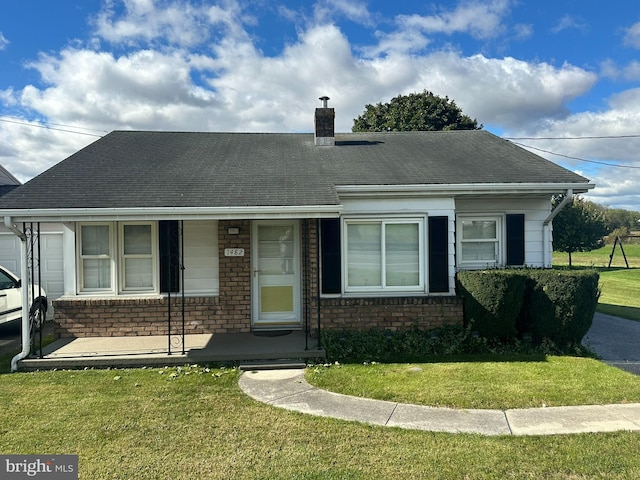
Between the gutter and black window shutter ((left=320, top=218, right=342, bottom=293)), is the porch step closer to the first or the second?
black window shutter ((left=320, top=218, right=342, bottom=293))

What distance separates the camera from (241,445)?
4.11 metres

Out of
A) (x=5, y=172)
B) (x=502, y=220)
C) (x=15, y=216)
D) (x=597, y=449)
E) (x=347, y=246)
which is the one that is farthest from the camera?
(x=5, y=172)

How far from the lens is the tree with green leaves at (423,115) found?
2616cm

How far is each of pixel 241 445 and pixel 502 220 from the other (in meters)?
6.80

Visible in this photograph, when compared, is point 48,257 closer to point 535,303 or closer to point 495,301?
point 495,301

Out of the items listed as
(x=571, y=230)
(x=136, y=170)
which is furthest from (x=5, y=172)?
(x=571, y=230)

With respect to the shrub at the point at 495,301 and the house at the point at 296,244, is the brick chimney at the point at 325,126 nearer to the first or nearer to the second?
the house at the point at 296,244

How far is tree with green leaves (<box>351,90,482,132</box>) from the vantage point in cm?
2616

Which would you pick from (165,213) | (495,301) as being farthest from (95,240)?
(495,301)

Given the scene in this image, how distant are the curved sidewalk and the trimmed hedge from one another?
2205mm

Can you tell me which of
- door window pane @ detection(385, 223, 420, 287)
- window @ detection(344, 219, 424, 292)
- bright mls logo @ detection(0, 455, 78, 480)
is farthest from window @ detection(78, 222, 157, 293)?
door window pane @ detection(385, 223, 420, 287)

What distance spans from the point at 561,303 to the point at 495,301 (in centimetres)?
106

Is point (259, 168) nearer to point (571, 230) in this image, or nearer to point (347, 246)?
point (347, 246)

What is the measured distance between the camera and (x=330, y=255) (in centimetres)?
773
